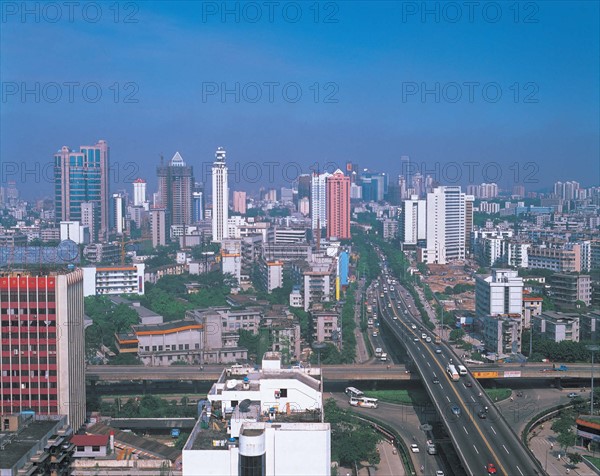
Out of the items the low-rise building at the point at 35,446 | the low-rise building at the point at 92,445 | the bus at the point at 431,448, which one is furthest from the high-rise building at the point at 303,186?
the low-rise building at the point at 35,446

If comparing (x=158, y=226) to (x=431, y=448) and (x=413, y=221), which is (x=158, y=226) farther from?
(x=431, y=448)

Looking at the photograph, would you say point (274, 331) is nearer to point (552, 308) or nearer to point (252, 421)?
point (552, 308)

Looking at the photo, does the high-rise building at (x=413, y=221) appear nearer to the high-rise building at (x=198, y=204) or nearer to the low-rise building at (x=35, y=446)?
the high-rise building at (x=198, y=204)

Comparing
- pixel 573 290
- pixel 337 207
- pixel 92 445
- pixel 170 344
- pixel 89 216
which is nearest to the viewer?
pixel 92 445

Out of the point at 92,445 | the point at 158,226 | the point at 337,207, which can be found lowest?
the point at 92,445

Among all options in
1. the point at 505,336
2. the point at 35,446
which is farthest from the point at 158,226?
the point at 35,446

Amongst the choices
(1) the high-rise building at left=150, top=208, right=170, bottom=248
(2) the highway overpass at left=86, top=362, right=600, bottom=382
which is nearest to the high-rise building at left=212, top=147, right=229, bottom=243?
(1) the high-rise building at left=150, top=208, right=170, bottom=248
